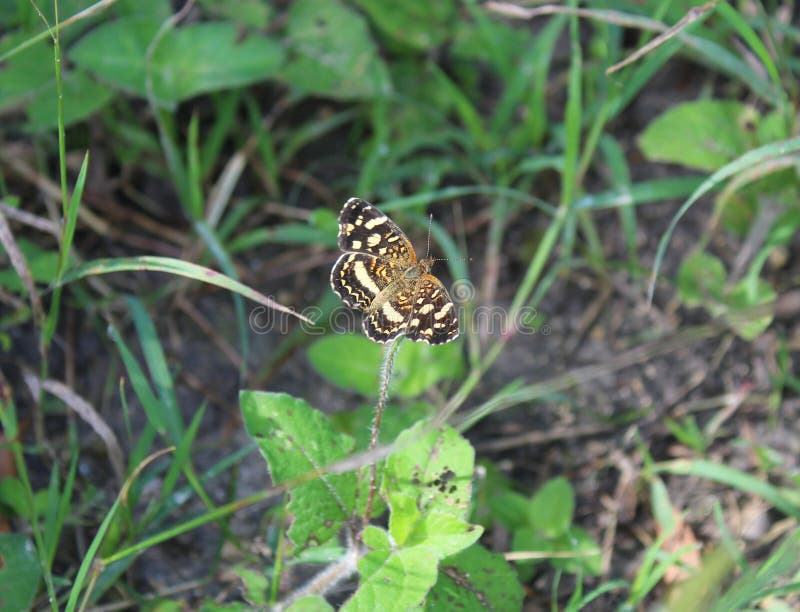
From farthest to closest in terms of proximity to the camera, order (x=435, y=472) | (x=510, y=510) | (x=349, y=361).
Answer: (x=349, y=361) < (x=510, y=510) < (x=435, y=472)

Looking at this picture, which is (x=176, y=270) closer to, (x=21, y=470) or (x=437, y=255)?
(x=21, y=470)

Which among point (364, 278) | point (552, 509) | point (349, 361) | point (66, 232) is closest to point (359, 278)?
point (364, 278)

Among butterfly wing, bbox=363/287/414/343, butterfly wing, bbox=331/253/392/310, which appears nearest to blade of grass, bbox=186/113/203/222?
butterfly wing, bbox=331/253/392/310

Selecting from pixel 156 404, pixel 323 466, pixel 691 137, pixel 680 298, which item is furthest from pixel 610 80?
pixel 156 404

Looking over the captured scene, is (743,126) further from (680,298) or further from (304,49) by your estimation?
(304,49)

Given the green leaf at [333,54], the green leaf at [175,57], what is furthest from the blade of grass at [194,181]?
the green leaf at [333,54]

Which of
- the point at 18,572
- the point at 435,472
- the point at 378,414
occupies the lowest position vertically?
the point at 18,572
